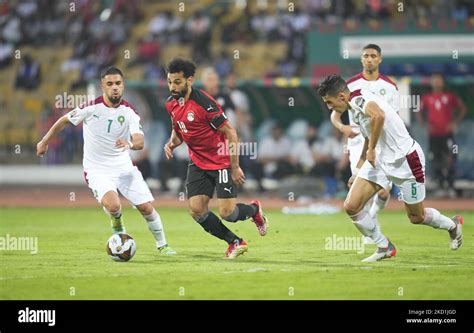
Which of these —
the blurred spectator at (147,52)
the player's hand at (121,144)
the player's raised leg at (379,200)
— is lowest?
the player's raised leg at (379,200)

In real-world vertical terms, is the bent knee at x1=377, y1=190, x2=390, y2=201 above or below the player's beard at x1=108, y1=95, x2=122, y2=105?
below

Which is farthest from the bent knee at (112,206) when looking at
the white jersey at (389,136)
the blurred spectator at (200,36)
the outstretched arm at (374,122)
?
the blurred spectator at (200,36)

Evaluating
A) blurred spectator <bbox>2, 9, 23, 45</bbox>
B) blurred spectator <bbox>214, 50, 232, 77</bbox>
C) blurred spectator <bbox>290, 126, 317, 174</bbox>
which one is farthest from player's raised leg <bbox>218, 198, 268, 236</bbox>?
blurred spectator <bbox>2, 9, 23, 45</bbox>

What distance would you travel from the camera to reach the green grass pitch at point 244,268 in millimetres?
10188

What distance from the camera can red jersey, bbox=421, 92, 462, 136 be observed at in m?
20.8

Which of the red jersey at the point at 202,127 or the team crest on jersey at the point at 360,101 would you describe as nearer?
the team crest on jersey at the point at 360,101

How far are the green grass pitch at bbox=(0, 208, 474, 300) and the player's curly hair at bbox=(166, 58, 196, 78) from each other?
2161 millimetres

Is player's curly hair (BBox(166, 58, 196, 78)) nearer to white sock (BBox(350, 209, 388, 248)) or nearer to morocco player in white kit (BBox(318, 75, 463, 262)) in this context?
morocco player in white kit (BBox(318, 75, 463, 262))

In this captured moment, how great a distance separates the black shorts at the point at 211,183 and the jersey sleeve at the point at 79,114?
58.2 inches

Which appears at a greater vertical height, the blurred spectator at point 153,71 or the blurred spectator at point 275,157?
the blurred spectator at point 153,71

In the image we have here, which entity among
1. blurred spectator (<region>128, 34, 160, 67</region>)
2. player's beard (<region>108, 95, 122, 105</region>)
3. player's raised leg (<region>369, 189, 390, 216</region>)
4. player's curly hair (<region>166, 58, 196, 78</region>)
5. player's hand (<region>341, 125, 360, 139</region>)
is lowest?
player's raised leg (<region>369, 189, 390, 216</region>)

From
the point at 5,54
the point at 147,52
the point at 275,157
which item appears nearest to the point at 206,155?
the point at 275,157

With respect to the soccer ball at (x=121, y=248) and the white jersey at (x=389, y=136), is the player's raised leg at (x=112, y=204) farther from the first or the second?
the white jersey at (x=389, y=136)

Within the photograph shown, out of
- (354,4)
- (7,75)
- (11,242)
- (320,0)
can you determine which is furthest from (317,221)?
(7,75)
